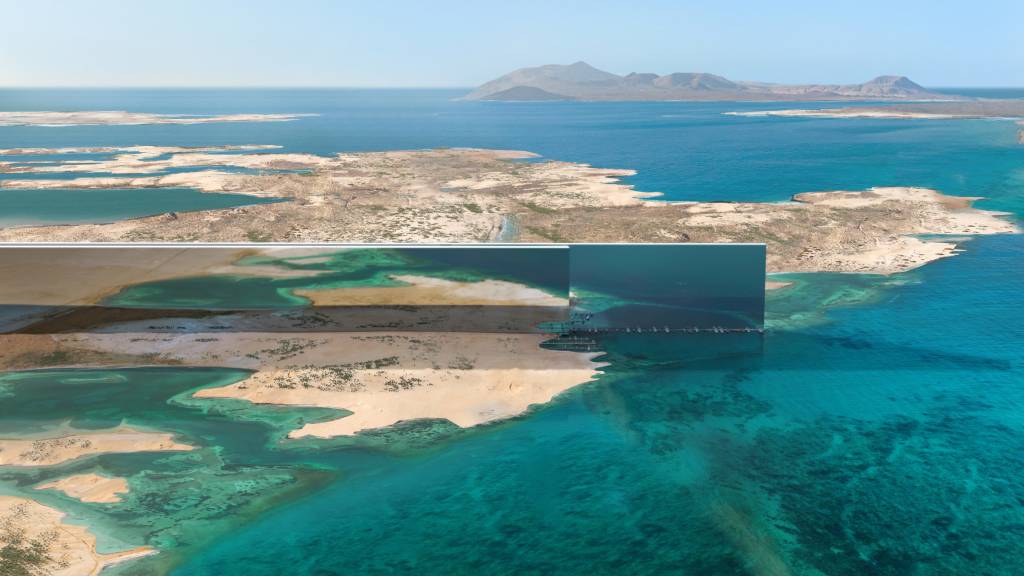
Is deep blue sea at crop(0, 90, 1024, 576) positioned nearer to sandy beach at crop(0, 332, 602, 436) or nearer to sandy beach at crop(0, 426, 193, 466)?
sandy beach at crop(0, 426, 193, 466)

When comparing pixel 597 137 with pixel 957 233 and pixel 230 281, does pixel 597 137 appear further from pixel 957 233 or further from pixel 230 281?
pixel 230 281

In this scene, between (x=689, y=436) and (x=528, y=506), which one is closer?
(x=528, y=506)

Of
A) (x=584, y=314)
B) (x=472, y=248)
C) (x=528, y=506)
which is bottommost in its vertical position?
(x=528, y=506)

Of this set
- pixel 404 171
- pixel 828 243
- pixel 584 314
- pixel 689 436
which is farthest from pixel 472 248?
pixel 404 171

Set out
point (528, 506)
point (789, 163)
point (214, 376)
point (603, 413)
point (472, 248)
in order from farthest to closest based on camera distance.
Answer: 1. point (789, 163)
2. point (472, 248)
3. point (214, 376)
4. point (603, 413)
5. point (528, 506)

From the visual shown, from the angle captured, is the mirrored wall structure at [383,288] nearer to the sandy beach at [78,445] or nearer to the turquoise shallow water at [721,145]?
the sandy beach at [78,445]

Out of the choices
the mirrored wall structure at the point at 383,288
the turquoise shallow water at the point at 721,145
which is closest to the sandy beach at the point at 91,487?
the mirrored wall structure at the point at 383,288

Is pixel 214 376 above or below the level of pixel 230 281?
below
